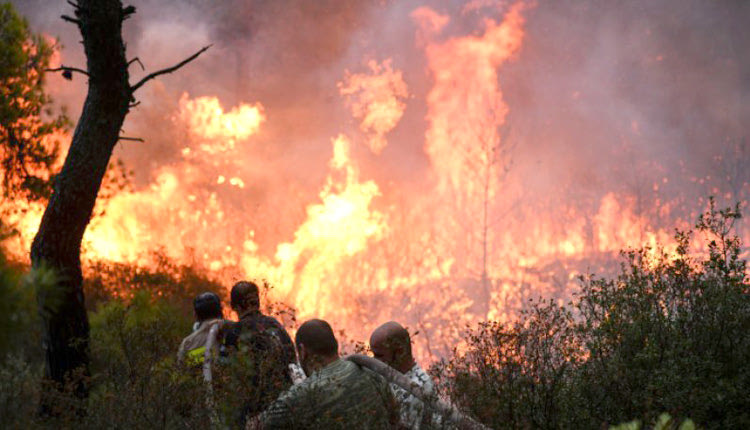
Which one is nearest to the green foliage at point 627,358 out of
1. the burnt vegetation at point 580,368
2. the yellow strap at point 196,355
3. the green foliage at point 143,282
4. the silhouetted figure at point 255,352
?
the burnt vegetation at point 580,368

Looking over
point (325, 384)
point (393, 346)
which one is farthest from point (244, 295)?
point (325, 384)

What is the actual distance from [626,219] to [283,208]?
152 ft

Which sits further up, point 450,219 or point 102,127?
point 450,219

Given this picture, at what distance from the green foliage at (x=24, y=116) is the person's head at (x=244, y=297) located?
9.36 meters

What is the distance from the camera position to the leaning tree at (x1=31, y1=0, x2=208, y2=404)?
703cm

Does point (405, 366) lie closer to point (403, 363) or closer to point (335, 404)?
point (403, 363)

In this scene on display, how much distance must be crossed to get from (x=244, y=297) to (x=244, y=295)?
18 millimetres

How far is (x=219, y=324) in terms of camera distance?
244 inches

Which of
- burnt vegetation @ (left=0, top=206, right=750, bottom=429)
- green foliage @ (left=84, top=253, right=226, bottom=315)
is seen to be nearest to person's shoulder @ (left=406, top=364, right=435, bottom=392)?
burnt vegetation @ (left=0, top=206, right=750, bottom=429)

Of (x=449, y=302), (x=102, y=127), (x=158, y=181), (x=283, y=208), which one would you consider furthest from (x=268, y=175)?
(x=102, y=127)

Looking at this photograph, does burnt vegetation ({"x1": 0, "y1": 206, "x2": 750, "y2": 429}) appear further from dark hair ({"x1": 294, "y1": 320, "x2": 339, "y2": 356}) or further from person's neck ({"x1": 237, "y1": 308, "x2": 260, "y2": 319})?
person's neck ({"x1": 237, "y1": 308, "x2": 260, "y2": 319})

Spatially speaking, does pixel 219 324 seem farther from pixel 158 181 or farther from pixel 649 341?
pixel 158 181

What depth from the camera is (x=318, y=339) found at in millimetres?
4648

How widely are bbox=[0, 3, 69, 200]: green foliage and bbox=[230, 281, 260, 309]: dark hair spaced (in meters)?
9.37
